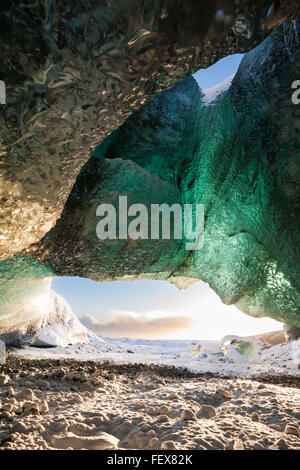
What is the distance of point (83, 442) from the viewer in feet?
3.26

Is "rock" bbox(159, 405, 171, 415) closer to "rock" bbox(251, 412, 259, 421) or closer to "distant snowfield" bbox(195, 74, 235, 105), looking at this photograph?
"rock" bbox(251, 412, 259, 421)

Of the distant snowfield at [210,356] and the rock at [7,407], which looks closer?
the rock at [7,407]

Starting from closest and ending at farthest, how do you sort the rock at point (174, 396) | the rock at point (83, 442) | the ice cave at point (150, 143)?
the rock at point (83, 442)
the ice cave at point (150, 143)
the rock at point (174, 396)

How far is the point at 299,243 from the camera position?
262 centimetres

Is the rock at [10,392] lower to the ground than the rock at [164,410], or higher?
higher

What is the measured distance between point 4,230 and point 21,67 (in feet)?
3.25

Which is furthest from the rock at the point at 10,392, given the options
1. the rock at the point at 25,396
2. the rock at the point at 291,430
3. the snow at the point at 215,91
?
the snow at the point at 215,91

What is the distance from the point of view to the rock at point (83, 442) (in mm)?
983

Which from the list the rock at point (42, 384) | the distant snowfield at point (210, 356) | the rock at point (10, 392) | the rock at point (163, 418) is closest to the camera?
the rock at point (163, 418)

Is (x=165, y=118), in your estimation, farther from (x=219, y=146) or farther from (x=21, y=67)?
(x=21, y=67)

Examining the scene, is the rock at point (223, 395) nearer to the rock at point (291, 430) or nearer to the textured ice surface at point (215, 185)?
the rock at point (291, 430)

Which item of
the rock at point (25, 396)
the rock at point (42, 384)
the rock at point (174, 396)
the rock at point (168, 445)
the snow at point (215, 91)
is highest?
the snow at point (215, 91)

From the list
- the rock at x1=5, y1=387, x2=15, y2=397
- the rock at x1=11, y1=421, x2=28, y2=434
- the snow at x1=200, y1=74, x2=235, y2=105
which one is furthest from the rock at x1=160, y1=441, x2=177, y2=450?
the snow at x1=200, y1=74, x2=235, y2=105

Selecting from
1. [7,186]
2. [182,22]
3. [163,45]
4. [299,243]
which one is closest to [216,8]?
[182,22]
